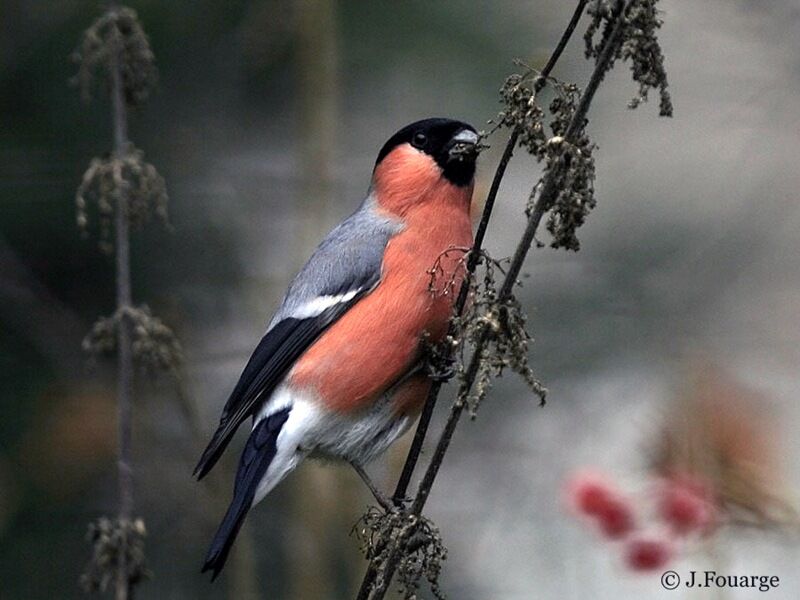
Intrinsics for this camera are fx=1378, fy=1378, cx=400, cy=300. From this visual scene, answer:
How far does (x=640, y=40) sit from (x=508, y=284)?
1.33 ft

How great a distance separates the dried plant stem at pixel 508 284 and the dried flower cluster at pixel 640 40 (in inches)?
0.5

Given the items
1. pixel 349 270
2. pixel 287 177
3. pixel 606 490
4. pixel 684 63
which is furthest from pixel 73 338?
pixel 684 63

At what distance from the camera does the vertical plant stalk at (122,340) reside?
2.25 metres

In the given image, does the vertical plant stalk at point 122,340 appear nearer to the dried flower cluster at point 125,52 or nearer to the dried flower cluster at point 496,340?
the dried flower cluster at point 125,52

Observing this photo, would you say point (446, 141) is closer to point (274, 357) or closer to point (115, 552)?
point (274, 357)

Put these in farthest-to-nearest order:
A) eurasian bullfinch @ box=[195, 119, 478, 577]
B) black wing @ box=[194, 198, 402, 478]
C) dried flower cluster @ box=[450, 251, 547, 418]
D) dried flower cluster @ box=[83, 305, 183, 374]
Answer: black wing @ box=[194, 198, 402, 478]
eurasian bullfinch @ box=[195, 119, 478, 577]
dried flower cluster @ box=[83, 305, 183, 374]
dried flower cluster @ box=[450, 251, 547, 418]

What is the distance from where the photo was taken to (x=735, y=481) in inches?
93.8

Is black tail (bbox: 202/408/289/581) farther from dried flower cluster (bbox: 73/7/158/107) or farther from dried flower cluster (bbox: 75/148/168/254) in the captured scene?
dried flower cluster (bbox: 73/7/158/107)

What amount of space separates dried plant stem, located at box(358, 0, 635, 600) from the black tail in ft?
1.82

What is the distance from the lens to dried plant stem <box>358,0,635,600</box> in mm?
1927

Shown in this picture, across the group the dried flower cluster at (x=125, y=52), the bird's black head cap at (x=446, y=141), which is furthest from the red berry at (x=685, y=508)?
the dried flower cluster at (x=125, y=52)

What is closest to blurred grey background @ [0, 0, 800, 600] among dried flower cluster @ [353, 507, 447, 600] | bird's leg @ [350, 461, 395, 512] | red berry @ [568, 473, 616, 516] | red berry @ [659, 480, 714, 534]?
bird's leg @ [350, 461, 395, 512]

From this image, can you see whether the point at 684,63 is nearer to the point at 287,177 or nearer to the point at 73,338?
the point at 287,177

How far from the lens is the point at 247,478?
3.05 meters
